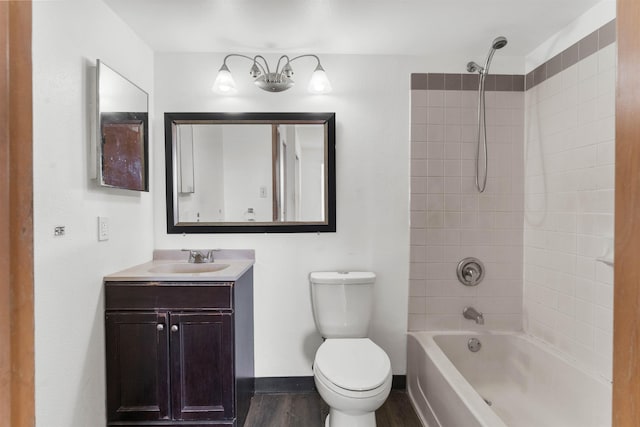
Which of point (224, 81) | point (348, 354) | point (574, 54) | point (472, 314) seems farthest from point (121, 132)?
point (574, 54)

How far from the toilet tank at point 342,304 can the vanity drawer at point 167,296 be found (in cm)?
60

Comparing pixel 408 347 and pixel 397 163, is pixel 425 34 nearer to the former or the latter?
pixel 397 163

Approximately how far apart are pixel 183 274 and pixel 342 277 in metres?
0.93

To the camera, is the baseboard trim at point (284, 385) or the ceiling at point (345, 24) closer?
the ceiling at point (345, 24)

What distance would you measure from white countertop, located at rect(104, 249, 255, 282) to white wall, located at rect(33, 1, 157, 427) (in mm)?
112

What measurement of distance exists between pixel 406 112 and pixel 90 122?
1831mm

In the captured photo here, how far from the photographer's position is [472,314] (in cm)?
215

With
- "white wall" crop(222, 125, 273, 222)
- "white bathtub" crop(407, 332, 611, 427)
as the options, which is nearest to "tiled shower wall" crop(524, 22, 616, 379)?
"white bathtub" crop(407, 332, 611, 427)

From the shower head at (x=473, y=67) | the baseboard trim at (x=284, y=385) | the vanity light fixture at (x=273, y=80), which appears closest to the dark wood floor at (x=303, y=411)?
the baseboard trim at (x=284, y=385)

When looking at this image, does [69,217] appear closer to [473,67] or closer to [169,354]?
[169,354]

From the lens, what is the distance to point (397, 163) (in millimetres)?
2203

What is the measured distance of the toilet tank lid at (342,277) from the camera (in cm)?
201

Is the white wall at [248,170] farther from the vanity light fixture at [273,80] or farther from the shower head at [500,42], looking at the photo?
the shower head at [500,42]

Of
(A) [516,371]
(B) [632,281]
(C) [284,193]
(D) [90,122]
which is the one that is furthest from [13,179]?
(A) [516,371]
